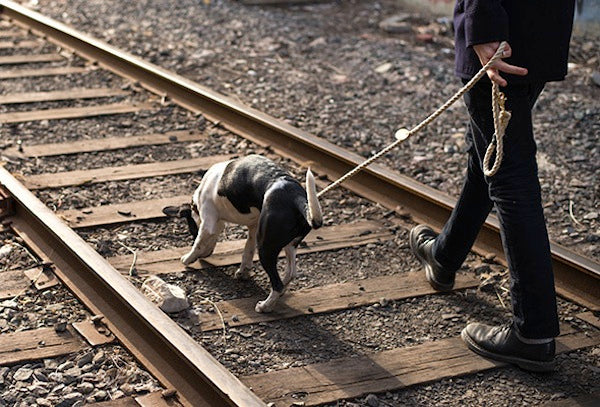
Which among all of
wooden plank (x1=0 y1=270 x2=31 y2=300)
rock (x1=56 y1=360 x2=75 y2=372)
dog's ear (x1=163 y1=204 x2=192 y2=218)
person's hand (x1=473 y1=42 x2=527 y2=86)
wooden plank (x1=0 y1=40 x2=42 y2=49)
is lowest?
wooden plank (x1=0 y1=40 x2=42 y2=49)

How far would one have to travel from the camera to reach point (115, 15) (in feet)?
38.1

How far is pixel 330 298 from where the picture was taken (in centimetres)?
480

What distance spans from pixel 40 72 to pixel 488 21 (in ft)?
19.7

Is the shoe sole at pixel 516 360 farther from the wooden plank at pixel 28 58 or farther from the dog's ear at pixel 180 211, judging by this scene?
the wooden plank at pixel 28 58

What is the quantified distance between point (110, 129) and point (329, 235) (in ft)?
8.32

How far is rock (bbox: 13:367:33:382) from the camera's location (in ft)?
13.0

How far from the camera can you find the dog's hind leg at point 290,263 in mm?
4426

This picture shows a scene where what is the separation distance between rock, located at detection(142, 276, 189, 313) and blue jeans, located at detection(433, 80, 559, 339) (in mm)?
1486

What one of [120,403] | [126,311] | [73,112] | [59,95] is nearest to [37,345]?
[126,311]

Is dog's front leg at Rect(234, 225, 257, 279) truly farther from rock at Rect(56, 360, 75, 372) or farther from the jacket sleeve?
the jacket sleeve

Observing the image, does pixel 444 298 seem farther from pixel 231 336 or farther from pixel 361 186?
pixel 361 186

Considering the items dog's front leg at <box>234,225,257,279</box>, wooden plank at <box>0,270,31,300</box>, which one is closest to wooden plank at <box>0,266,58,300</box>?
wooden plank at <box>0,270,31,300</box>

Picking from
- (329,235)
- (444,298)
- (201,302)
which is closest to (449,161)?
(329,235)

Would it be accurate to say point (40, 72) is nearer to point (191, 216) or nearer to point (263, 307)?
point (191, 216)
